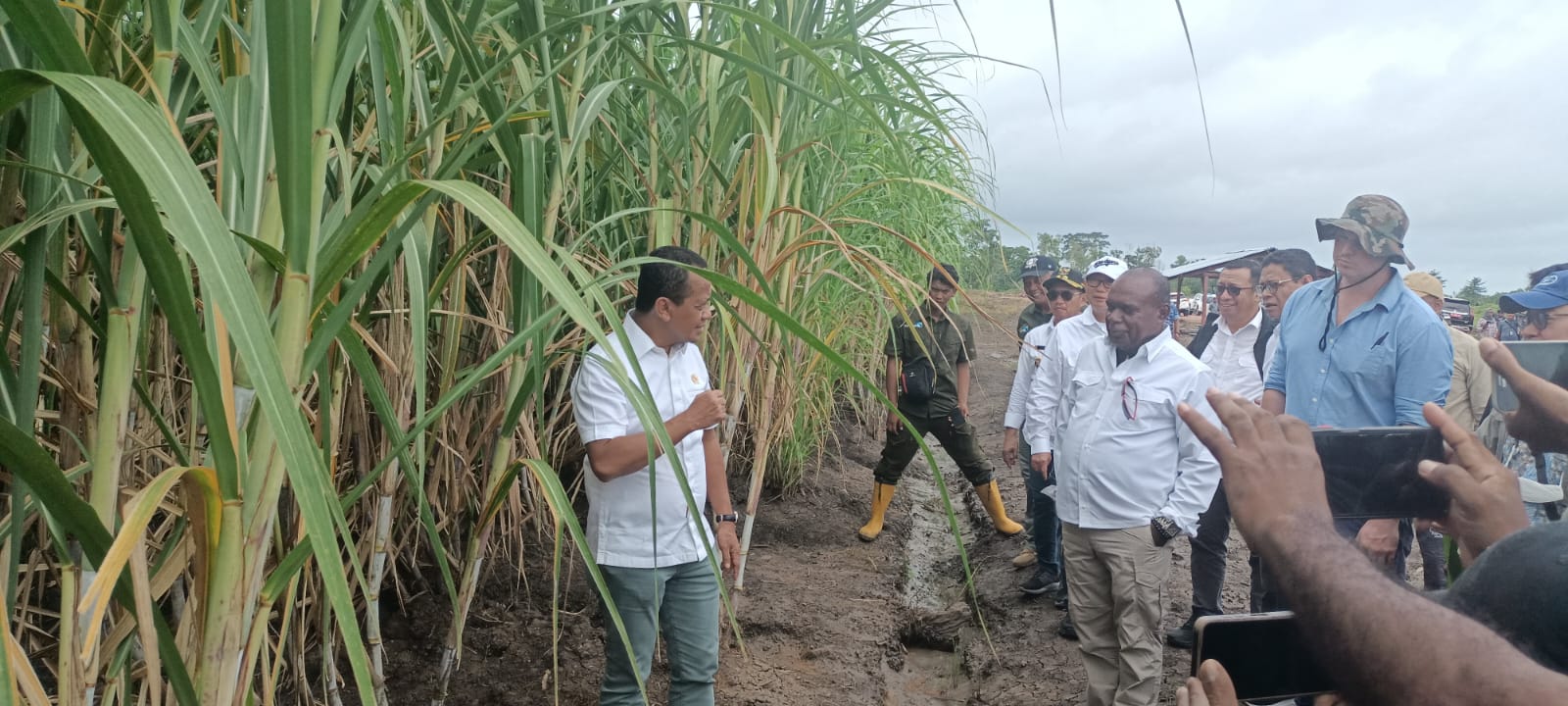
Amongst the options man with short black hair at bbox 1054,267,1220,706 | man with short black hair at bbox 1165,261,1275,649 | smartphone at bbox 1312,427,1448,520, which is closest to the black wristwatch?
man with short black hair at bbox 1054,267,1220,706

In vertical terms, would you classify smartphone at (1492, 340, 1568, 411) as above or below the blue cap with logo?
below

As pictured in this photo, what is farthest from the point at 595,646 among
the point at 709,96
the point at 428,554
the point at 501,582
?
the point at 709,96

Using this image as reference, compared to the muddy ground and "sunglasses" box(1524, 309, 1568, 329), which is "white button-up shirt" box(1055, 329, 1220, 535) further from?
"sunglasses" box(1524, 309, 1568, 329)

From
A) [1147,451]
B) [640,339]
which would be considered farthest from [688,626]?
[1147,451]

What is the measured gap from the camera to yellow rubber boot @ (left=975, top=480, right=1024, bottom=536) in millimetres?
4988

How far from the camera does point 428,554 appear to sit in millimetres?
2525

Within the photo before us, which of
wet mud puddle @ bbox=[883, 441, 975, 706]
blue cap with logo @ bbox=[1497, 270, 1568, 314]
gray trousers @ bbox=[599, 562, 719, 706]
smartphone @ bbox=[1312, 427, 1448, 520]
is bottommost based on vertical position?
wet mud puddle @ bbox=[883, 441, 975, 706]

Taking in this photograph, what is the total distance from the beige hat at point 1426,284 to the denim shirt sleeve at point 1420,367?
1820mm

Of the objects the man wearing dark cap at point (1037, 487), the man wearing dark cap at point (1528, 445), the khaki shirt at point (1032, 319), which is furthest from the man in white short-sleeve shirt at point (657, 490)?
the khaki shirt at point (1032, 319)

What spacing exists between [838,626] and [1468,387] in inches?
97.5

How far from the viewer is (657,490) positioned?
2.08 meters

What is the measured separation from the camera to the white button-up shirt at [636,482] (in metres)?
1.93

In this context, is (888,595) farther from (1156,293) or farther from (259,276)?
(259,276)

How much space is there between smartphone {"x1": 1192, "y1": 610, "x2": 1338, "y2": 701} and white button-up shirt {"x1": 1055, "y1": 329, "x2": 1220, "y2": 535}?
5.79ft
